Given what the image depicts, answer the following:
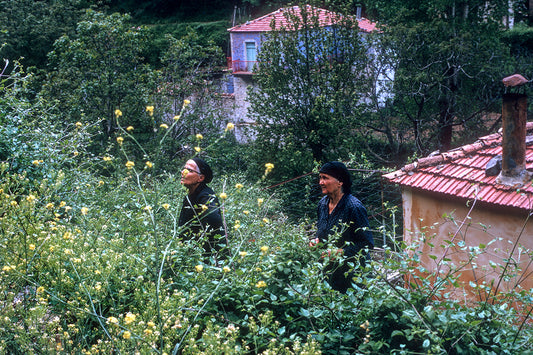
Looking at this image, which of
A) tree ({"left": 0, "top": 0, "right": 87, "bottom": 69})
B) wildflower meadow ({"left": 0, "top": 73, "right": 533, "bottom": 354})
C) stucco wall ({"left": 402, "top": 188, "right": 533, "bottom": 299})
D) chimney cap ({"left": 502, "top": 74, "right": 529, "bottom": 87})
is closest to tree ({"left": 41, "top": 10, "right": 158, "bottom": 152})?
tree ({"left": 0, "top": 0, "right": 87, "bottom": 69})

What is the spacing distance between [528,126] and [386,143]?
12.5 metres

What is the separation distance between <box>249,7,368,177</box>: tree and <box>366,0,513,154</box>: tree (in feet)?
8.17

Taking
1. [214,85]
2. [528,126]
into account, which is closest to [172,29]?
[214,85]

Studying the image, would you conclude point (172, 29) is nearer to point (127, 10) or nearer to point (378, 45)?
point (127, 10)

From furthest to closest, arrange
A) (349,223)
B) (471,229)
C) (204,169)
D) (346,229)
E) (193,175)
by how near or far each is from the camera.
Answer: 1. (471,229)
2. (204,169)
3. (193,175)
4. (349,223)
5. (346,229)

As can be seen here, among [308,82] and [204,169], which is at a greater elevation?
[308,82]

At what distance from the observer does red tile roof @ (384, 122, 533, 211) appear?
250 inches

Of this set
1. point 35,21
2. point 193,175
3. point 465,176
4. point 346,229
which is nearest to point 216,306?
point 346,229

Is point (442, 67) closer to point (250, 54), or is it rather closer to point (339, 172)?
point (250, 54)

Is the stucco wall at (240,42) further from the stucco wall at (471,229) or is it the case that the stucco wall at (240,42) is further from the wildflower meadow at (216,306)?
the wildflower meadow at (216,306)

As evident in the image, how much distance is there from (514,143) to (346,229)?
3.94m

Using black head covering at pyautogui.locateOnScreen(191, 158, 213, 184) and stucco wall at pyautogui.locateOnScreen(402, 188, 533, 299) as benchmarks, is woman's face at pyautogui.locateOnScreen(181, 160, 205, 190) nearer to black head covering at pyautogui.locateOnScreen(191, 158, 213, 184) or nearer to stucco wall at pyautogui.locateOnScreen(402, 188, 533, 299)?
black head covering at pyautogui.locateOnScreen(191, 158, 213, 184)

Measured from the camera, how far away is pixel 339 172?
165 inches

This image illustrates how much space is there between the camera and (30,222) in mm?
3078
